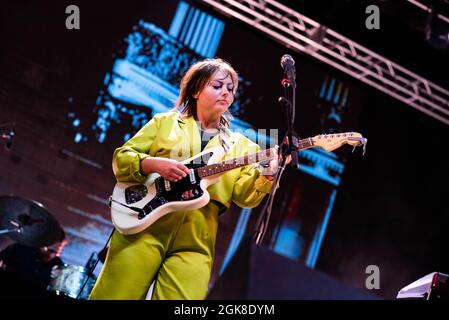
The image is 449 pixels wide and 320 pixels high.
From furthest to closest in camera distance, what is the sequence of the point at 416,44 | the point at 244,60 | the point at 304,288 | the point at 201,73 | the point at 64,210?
the point at 416,44, the point at 244,60, the point at 64,210, the point at 201,73, the point at 304,288

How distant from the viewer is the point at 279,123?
771 centimetres

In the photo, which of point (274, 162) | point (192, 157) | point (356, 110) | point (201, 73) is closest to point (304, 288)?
point (274, 162)

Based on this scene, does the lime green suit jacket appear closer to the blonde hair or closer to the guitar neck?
the guitar neck

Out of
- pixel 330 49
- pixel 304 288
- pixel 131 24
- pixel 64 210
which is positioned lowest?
pixel 304 288

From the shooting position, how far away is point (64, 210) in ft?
23.4

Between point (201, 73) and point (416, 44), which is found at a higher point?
point (416, 44)

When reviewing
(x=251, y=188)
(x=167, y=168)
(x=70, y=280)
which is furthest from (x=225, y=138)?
(x=70, y=280)

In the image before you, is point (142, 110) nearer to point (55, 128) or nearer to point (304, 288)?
point (55, 128)

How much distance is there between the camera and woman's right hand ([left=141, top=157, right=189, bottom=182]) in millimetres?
3258

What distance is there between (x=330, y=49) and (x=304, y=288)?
23.5 feet

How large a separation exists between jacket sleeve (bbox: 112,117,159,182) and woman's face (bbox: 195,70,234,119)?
353 millimetres

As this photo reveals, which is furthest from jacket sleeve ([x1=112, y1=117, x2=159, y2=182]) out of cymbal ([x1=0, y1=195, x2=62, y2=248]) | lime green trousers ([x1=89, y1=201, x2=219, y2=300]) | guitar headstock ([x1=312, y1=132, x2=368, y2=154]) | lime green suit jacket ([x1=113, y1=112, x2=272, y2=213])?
cymbal ([x1=0, y1=195, x2=62, y2=248])

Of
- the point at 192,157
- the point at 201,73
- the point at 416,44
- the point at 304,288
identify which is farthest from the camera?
the point at 416,44

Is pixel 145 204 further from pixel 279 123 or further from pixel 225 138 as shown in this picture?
pixel 279 123
